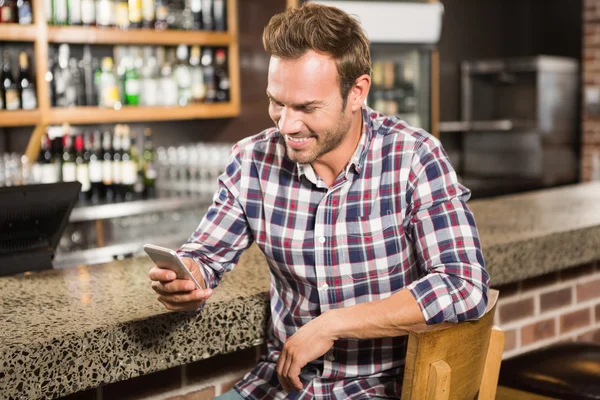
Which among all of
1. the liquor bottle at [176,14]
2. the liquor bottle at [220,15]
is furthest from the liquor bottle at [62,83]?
the liquor bottle at [220,15]

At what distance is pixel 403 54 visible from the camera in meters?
4.59

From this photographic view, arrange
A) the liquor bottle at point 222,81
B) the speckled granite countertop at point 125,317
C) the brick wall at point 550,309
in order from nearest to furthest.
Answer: the speckled granite countertop at point 125,317, the brick wall at point 550,309, the liquor bottle at point 222,81

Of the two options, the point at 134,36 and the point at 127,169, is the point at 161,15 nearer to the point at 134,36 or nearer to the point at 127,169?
the point at 134,36

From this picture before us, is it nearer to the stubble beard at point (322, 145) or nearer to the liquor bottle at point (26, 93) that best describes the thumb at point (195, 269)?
the stubble beard at point (322, 145)

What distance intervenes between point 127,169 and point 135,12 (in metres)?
0.82

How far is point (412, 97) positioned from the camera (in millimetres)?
4672

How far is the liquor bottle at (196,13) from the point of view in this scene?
4.16m

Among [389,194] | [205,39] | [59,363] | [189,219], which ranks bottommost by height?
[189,219]

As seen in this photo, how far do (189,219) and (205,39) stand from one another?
0.98 m

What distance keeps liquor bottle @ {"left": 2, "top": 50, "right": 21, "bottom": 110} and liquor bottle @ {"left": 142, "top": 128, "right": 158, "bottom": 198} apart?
72cm

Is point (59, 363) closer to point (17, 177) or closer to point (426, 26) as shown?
point (17, 177)

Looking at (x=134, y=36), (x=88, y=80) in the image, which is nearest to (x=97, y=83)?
(x=88, y=80)

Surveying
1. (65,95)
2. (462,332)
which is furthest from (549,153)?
(462,332)

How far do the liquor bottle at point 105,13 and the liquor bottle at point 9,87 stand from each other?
48 centimetres
